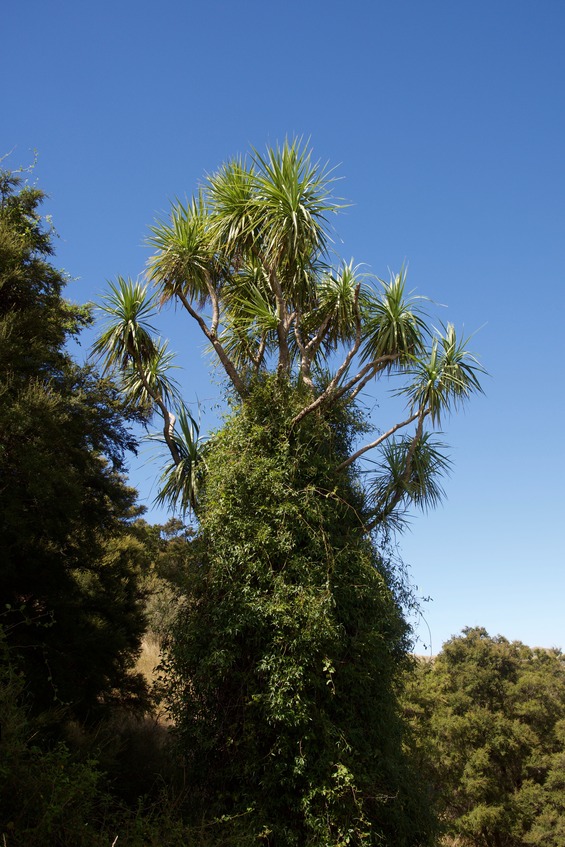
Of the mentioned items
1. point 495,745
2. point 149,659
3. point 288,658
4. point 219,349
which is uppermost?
point 219,349

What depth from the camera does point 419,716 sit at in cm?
2106

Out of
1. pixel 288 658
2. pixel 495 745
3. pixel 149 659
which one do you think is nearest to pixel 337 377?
pixel 288 658

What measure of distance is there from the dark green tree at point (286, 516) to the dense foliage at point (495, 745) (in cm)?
1277

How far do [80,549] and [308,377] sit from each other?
4.94 meters

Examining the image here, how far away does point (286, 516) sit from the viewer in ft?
29.4

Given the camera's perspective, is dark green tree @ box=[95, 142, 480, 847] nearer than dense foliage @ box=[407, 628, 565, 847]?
Yes

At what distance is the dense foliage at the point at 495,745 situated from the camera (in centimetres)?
2294

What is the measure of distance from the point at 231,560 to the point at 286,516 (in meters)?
0.91

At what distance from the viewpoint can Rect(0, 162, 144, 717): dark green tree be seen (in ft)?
30.3

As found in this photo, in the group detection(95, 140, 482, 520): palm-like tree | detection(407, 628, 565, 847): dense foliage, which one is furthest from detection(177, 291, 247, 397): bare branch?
detection(407, 628, 565, 847): dense foliage

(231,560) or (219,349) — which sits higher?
(219,349)

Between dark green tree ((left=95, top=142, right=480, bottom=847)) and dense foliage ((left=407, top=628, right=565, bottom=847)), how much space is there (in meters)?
12.8

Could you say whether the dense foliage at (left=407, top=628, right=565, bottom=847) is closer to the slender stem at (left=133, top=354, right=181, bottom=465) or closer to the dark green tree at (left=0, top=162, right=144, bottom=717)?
the dark green tree at (left=0, top=162, right=144, bottom=717)

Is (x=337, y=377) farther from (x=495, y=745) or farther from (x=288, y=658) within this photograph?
(x=495, y=745)
